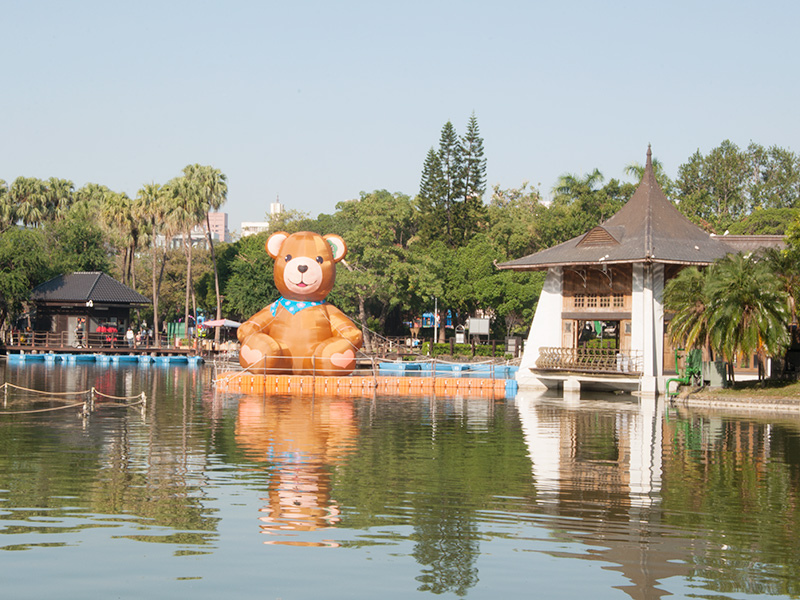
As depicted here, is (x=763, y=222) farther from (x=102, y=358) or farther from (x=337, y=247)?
(x=102, y=358)

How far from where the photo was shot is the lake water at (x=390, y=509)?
9.98 meters

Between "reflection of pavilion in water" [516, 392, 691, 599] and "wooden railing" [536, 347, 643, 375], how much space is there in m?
7.16

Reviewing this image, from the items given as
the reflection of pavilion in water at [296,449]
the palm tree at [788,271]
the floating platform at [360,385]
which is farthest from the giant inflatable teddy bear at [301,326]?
the palm tree at [788,271]

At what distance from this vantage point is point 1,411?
26.0 metres

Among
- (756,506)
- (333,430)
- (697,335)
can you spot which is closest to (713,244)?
(697,335)

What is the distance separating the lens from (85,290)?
62.2 m

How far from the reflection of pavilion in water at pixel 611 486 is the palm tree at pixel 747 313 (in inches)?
169

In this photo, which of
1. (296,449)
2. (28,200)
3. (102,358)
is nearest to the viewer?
(296,449)

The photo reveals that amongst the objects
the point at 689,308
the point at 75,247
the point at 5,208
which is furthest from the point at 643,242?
the point at 5,208

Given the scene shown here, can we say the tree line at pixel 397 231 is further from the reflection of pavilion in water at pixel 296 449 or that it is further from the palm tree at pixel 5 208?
the reflection of pavilion in water at pixel 296 449

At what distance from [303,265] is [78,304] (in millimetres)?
30697

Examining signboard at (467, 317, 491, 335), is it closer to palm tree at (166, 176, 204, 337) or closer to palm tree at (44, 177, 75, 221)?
palm tree at (166, 176, 204, 337)

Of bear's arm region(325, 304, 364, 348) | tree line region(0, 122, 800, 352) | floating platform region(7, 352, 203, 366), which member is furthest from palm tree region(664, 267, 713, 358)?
floating platform region(7, 352, 203, 366)

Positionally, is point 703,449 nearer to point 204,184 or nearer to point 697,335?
point 697,335
